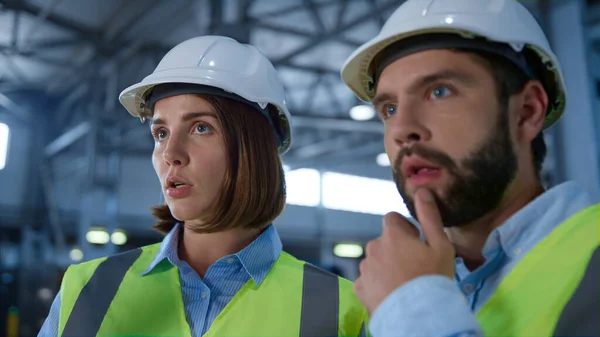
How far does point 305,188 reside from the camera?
19328mm

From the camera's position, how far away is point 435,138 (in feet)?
4.97

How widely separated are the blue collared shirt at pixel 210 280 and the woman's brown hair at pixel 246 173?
0.14 meters

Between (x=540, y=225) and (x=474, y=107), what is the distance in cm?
A: 37

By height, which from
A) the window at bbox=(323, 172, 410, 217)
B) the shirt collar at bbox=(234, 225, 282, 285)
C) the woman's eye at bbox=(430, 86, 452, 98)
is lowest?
the window at bbox=(323, 172, 410, 217)

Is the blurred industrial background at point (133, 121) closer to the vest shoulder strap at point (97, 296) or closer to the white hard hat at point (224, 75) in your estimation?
the white hard hat at point (224, 75)

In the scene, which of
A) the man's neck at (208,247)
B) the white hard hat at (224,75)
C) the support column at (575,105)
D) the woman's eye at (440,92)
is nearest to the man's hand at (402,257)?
the woman's eye at (440,92)

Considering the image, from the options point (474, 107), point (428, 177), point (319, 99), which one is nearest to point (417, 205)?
point (428, 177)

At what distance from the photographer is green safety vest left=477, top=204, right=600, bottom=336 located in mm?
1179

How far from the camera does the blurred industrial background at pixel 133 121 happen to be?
4309mm

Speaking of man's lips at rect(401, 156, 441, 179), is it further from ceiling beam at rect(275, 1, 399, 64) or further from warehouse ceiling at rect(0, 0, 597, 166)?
ceiling beam at rect(275, 1, 399, 64)

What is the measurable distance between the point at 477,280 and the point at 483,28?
74cm

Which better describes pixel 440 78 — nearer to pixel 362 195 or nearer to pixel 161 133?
pixel 161 133

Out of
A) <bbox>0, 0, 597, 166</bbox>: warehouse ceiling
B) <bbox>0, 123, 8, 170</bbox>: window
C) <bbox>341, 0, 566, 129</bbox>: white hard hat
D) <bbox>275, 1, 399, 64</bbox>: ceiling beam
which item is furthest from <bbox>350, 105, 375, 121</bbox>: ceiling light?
<bbox>341, 0, 566, 129</bbox>: white hard hat

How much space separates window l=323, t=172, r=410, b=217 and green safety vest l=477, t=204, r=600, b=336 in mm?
18735
